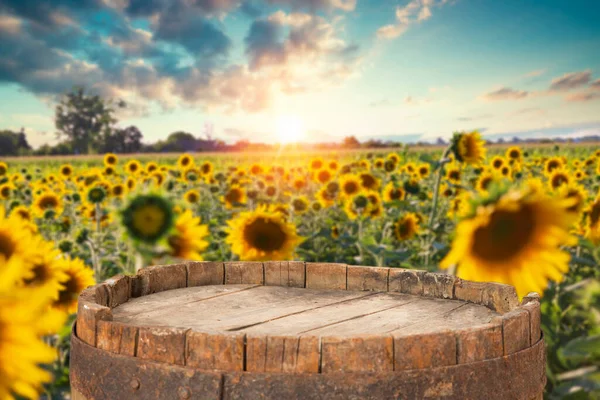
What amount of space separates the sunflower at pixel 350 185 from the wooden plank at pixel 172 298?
4.56 metres

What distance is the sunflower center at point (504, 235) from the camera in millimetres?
1893

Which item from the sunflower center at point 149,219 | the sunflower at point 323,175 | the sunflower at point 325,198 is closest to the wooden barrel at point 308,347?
the sunflower center at point 149,219

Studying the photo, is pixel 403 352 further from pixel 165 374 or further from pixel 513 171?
pixel 513 171

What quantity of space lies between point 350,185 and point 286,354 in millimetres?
5709

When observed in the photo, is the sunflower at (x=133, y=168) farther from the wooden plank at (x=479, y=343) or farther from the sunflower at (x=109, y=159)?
the wooden plank at (x=479, y=343)

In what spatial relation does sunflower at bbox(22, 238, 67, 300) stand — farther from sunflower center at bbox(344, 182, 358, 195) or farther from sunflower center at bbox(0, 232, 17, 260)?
sunflower center at bbox(344, 182, 358, 195)

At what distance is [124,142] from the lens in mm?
52750

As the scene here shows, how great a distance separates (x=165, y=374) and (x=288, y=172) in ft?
24.6

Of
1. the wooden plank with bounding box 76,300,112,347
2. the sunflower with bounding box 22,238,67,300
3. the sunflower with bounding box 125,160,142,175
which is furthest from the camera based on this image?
the sunflower with bounding box 125,160,142,175

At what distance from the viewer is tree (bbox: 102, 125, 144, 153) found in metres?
52.1

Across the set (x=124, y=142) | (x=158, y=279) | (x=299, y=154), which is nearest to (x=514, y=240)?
(x=158, y=279)

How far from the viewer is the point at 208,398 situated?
1.50 meters

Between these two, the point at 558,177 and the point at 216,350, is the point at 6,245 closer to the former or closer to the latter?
the point at 216,350

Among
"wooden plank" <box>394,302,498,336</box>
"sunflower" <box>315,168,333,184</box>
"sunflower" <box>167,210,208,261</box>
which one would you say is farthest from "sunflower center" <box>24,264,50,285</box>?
"sunflower" <box>315,168,333,184</box>
